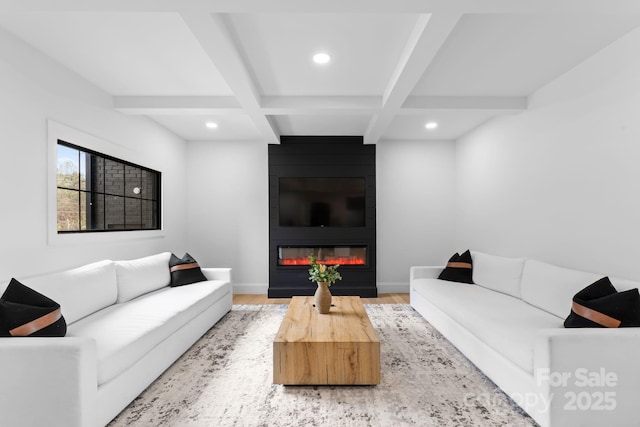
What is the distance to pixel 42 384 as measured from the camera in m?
1.69

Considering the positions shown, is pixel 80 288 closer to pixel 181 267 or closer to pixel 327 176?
pixel 181 267

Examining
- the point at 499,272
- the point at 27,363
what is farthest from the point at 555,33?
the point at 27,363

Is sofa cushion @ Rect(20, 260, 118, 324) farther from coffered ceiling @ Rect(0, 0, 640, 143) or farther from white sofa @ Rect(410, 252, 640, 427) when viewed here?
white sofa @ Rect(410, 252, 640, 427)

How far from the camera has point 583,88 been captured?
2.77 m

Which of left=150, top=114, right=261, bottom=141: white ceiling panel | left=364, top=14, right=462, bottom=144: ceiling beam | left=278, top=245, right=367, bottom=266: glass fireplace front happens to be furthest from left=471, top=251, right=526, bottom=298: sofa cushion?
left=150, top=114, right=261, bottom=141: white ceiling panel

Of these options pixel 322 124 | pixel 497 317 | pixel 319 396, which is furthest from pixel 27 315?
pixel 322 124

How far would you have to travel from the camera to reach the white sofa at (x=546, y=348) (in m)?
1.80

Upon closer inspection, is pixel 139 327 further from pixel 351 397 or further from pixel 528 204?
pixel 528 204

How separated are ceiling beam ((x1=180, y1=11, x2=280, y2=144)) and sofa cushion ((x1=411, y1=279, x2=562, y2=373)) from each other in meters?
2.86

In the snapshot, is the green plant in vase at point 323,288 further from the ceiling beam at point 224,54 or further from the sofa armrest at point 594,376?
the ceiling beam at point 224,54

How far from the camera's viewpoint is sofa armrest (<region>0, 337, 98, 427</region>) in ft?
5.55

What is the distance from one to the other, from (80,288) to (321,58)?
275 cm

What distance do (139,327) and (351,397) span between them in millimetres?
1662

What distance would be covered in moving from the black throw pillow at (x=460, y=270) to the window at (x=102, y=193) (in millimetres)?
4084
